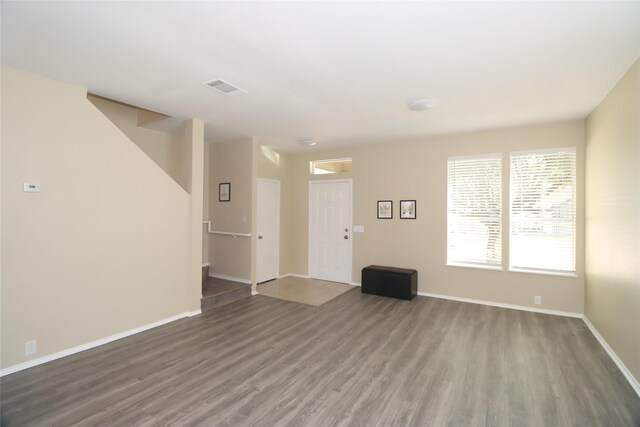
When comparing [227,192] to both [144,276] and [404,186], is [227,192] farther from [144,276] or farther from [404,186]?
[404,186]

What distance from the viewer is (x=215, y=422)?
2.11 m

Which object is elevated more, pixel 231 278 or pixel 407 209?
pixel 407 209

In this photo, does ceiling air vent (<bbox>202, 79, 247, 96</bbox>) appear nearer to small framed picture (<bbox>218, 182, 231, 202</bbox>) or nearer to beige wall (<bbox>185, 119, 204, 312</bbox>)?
beige wall (<bbox>185, 119, 204, 312</bbox>)

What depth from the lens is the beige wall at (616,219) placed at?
2596 mm

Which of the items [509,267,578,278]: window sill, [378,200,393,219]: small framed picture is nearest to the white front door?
[378,200,393,219]: small framed picture

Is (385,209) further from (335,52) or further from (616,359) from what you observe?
(335,52)

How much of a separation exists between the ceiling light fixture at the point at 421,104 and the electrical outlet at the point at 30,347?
14.5 ft

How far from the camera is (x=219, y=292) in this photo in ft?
15.6

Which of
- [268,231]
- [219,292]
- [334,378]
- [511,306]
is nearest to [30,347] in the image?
[219,292]

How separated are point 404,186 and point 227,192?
10.6 ft

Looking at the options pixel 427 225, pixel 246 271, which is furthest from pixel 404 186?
pixel 246 271

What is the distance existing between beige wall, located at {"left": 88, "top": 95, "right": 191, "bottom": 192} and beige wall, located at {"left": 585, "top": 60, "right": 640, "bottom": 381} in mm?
4768

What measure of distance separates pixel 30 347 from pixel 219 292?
2.24m

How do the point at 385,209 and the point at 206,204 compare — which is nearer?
the point at 385,209
